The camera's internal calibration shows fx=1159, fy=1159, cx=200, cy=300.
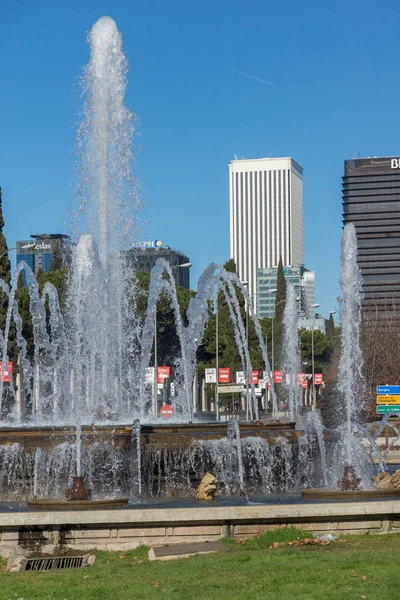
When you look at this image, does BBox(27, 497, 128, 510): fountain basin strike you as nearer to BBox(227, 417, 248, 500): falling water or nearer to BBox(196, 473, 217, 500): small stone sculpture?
BBox(196, 473, 217, 500): small stone sculpture

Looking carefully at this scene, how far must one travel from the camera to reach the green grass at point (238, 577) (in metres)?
12.7

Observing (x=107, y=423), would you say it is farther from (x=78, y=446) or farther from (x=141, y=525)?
(x=141, y=525)

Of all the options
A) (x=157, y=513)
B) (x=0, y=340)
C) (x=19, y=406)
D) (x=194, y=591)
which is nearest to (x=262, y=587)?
(x=194, y=591)

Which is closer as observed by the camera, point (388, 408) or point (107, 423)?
point (107, 423)

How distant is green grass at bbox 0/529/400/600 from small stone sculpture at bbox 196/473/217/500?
548cm

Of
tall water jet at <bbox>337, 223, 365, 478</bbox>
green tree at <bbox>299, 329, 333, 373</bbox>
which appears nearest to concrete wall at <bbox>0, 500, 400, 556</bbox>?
tall water jet at <bbox>337, 223, 365, 478</bbox>

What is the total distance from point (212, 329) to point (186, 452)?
6608 cm

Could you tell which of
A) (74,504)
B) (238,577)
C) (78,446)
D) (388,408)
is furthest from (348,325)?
(388,408)

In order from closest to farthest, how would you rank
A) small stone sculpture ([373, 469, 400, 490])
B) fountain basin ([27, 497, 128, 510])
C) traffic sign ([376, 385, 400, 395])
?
fountain basin ([27, 497, 128, 510]) < small stone sculpture ([373, 469, 400, 490]) < traffic sign ([376, 385, 400, 395])

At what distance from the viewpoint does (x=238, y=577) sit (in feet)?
44.7

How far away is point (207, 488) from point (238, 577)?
7971mm

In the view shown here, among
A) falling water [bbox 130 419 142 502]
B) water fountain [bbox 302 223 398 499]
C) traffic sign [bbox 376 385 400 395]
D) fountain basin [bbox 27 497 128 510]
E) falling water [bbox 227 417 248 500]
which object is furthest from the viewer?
traffic sign [bbox 376 385 400 395]

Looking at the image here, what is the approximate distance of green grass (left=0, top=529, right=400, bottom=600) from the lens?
41.6ft

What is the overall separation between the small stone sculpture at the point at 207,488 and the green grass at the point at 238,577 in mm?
5483
